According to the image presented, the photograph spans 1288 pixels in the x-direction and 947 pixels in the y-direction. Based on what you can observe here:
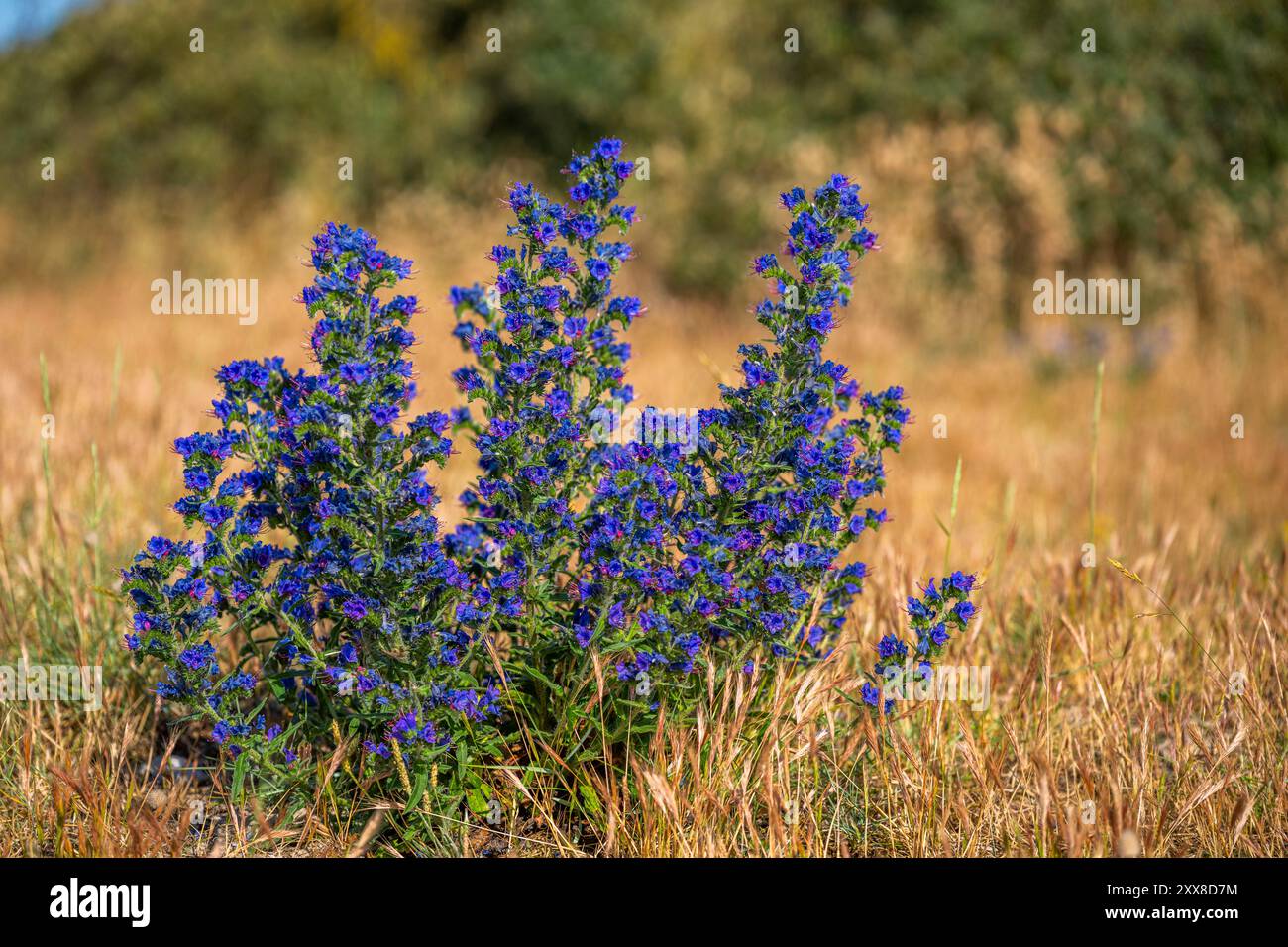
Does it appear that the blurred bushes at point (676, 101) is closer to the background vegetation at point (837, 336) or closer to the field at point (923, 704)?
the background vegetation at point (837, 336)

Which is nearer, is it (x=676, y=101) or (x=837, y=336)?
(x=837, y=336)

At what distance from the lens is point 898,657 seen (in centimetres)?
251

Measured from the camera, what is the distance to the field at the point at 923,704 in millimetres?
2367

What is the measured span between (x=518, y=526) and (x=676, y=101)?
408 inches

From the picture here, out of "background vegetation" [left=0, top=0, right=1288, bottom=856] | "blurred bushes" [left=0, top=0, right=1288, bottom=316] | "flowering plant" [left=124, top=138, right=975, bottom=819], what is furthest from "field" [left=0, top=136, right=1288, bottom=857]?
"blurred bushes" [left=0, top=0, right=1288, bottom=316]

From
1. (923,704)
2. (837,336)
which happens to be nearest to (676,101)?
(837,336)

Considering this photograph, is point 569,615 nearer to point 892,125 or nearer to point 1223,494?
point 1223,494

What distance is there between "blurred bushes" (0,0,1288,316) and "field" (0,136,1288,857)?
3.67m

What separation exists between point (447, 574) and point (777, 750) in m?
0.85

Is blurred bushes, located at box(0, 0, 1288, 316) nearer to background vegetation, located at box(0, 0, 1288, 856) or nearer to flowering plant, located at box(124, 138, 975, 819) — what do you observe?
background vegetation, located at box(0, 0, 1288, 856)

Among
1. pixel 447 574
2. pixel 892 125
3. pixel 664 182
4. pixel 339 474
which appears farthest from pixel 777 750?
pixel 892 125

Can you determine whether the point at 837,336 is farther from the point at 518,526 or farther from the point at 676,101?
the point at 518,526

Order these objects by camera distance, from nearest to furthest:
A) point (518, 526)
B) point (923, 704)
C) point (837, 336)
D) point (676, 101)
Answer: point (518, 526)
point (923, 704)
point (837, 336)
point (676, 101)

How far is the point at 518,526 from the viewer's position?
2342mm
